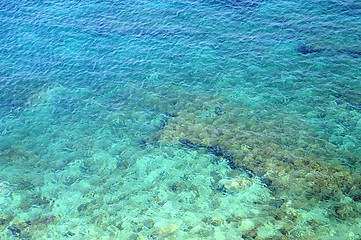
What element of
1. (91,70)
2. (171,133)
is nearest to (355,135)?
(171,133)

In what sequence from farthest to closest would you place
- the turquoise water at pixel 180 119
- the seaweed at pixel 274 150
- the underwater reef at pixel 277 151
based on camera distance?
the seaweed at pixel 274 150 < the turquoise water at pixel 180 119 < the underwater reef at pixel 277 151

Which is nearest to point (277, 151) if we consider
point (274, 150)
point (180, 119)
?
point (274, 150)

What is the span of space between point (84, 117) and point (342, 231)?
1301 inches

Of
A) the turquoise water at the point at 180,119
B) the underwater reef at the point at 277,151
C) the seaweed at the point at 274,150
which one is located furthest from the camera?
the seaweed at the point at 274,150

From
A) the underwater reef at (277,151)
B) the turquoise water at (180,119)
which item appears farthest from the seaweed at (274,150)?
the turquoise water at (180,119)

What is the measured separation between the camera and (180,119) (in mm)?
46906

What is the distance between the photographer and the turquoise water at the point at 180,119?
3609 centimetres

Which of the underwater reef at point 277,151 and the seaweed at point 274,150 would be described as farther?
the seaweed at point 274,150

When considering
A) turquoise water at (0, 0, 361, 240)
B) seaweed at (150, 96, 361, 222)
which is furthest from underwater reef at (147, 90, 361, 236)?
turquoise water at (0, 0, 361, 240)

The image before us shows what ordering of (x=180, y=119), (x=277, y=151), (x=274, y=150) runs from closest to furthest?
1. (x=277, y=151)
2. (x=274, y=150)
3. (x=180, y=119)

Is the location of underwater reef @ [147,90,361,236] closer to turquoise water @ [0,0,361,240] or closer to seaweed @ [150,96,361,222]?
seaweed @ [150,96,361,222]

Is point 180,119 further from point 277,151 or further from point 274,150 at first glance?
point 277,151

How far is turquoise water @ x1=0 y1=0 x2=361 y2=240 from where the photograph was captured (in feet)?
118

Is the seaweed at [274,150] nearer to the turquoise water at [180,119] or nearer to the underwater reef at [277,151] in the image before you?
the underwater reef at [277,151]
